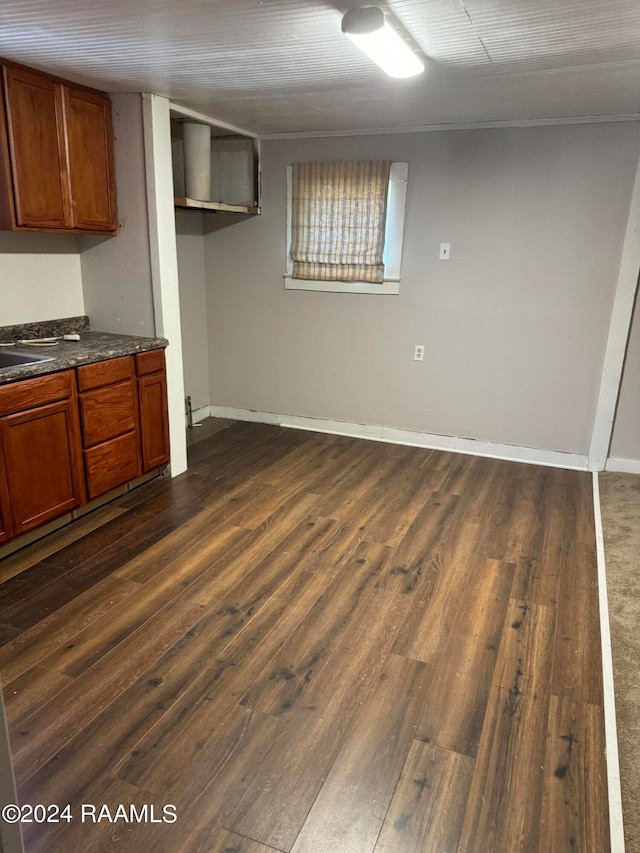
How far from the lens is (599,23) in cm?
203

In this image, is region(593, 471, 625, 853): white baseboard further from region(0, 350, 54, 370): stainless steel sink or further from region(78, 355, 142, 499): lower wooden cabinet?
region(0, 350, 54, 370): stainless steel sink

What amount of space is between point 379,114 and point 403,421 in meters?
2.09

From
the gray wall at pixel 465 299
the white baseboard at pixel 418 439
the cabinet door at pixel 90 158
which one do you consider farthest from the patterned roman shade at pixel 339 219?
the cabinet door at pixel 90 158

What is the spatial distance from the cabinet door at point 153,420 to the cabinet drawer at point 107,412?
0.28 feet

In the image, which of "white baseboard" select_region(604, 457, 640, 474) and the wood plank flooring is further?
"white baseboard" select_region(604, 457, 640, 474)

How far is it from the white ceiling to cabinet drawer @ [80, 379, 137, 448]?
5.04 feet

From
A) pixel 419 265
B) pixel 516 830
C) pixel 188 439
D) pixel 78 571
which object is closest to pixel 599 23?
pixel 419 265

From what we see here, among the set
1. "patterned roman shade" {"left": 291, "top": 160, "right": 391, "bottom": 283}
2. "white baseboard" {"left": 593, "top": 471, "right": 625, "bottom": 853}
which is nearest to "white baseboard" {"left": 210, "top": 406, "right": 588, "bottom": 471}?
"patterned roman shade" {"left": 291, "top": 160, "right": 391, "bottom": 283}

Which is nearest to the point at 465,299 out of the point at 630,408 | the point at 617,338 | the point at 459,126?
the point at 617,338

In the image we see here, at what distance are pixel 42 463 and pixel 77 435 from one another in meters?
0.25

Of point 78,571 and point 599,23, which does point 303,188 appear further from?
point 78,571

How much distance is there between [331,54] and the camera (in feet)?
8.00

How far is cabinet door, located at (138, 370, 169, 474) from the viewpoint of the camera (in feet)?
11.3

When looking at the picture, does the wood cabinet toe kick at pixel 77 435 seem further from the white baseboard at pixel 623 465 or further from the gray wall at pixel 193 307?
the white baseboard at pixel 623 465
